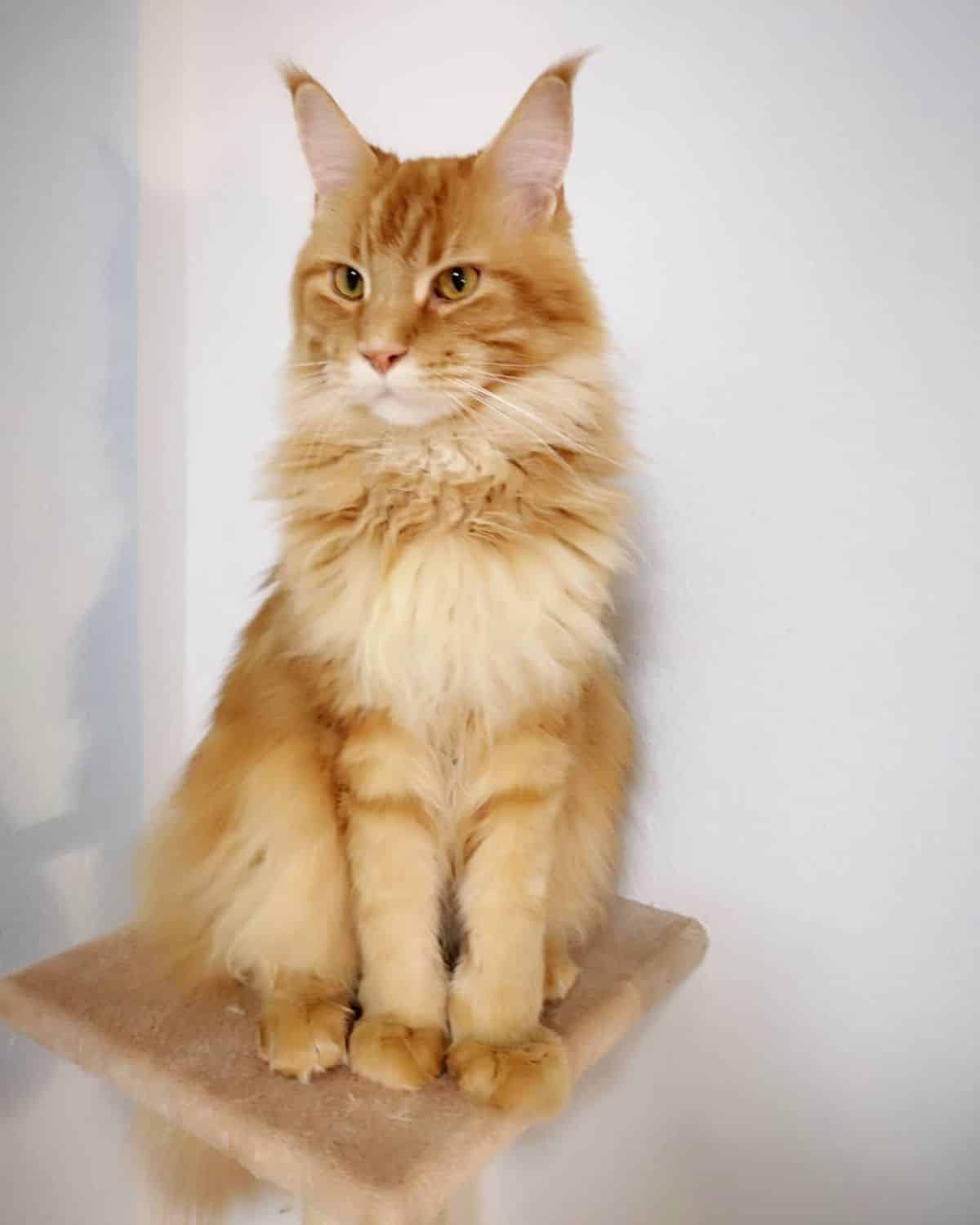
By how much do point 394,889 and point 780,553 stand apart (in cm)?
60

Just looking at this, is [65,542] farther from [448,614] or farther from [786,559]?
[786,559]

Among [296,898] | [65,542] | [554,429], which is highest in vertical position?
[554,429]

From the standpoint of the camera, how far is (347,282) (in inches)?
40.3

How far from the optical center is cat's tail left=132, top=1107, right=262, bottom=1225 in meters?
1.23

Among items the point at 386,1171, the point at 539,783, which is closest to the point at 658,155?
the point at 539,783

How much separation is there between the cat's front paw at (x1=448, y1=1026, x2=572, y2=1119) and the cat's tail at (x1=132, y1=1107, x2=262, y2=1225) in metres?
0.43

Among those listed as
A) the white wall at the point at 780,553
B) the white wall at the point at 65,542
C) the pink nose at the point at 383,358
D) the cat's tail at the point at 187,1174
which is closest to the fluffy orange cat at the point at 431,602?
the pink nose at the point at 383,358

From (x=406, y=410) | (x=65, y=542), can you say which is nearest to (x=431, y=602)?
(x=406, y=410)

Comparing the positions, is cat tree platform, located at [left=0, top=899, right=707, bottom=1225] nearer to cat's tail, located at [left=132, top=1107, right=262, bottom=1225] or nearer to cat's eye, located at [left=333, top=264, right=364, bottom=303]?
cat's tail, located at [left=132, top=1107, right=262, bottom=1225]

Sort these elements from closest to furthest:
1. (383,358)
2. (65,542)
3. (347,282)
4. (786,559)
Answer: (383,358), (347,282), (786,559), (65,542)

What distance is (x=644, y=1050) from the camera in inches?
53.9

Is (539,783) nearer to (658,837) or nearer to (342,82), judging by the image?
(658,837)

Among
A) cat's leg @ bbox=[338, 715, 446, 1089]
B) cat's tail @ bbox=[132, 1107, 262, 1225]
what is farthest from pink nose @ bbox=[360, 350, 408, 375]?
cat's tail @ bbox=[132, 1107, 262, 1225]

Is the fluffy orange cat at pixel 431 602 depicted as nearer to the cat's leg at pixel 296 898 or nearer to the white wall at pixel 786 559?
the cat's leg at pixel 296 898
